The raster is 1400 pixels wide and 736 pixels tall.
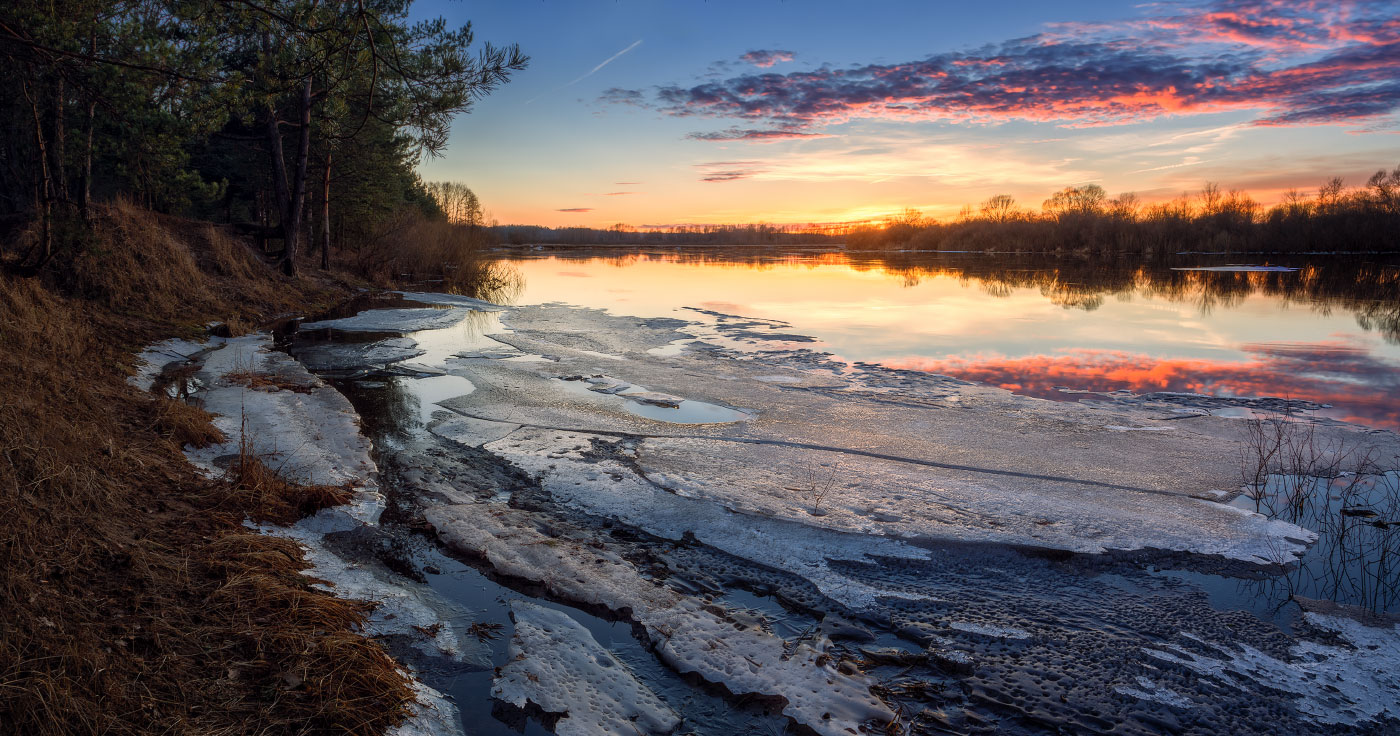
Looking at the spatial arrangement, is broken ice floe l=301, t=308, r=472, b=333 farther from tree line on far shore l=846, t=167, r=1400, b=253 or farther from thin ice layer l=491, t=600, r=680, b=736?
tree line on far shore l=846, t=167, r=1400, b=253

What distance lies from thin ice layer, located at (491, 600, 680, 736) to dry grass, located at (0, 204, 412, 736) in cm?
54

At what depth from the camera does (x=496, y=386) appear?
9.74m

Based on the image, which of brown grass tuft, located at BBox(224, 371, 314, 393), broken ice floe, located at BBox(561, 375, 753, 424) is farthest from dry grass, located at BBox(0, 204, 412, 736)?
broken ice floe, located at BBox(561, 375, 753, 424)

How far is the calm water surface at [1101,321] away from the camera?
10.6 meters

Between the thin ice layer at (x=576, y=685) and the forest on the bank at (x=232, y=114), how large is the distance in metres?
3.01

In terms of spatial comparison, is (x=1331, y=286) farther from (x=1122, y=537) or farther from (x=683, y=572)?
(x=683, y=572)

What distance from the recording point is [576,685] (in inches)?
132

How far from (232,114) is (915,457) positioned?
1932cm

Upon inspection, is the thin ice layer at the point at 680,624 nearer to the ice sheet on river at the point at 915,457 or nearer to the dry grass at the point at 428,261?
the ice sheet on river at the point at 915,457

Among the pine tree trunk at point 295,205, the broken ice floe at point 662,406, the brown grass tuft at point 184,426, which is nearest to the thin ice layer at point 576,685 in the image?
the brown grass tuft at point 184,426

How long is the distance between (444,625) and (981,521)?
3854mm

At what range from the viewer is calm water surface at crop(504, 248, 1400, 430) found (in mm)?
10602

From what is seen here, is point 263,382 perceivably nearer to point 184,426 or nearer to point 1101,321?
point 184,426

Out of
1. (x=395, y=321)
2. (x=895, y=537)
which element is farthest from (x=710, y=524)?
(x=395, y=321)
